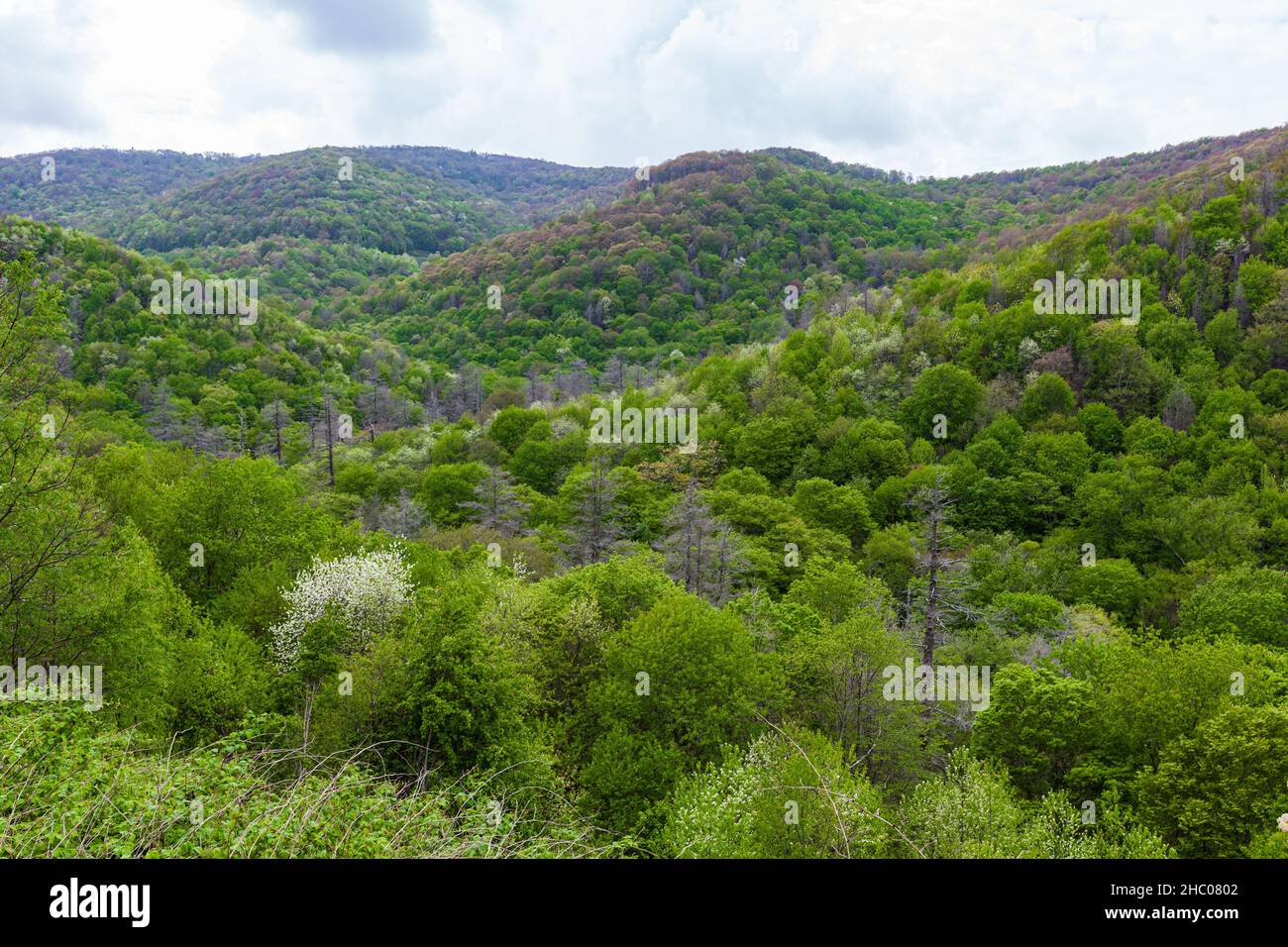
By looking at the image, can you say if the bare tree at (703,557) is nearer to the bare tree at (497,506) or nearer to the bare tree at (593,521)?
the bare tree at (593,521)

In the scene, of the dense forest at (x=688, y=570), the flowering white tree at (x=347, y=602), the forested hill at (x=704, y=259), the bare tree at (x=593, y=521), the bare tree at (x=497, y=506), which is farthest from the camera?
the forested hill at (x=704, y=259)

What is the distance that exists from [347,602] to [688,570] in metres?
19.7

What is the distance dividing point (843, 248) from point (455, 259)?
88385 mm
